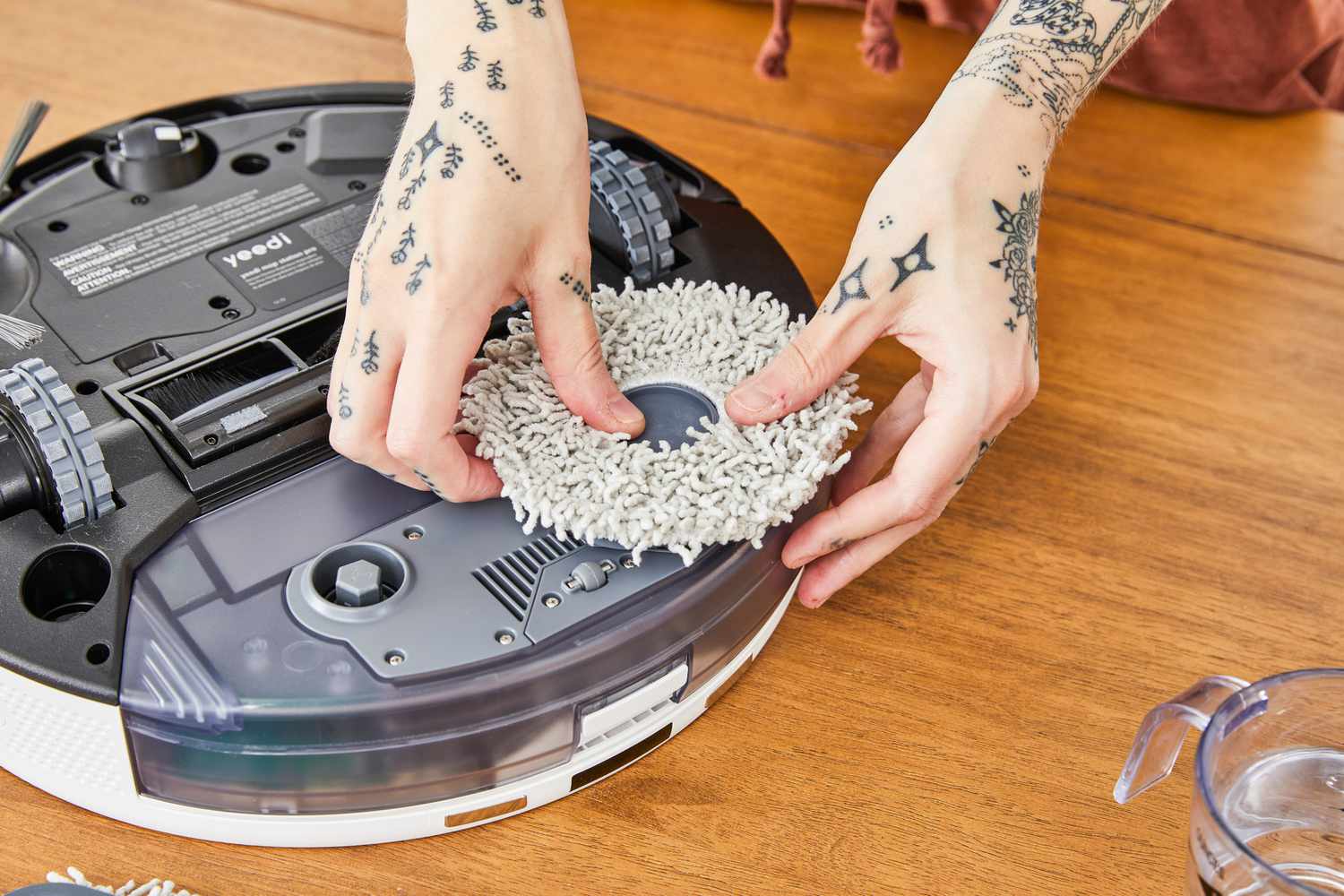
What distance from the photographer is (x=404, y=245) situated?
59 centimetres

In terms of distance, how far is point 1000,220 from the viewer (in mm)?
645

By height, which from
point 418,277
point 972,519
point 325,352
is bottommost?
point 972,519

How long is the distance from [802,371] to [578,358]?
116 millimetres

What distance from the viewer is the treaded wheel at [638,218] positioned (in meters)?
0.76

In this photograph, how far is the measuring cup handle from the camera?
54 cm

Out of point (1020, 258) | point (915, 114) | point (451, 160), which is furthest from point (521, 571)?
point (915, 114)

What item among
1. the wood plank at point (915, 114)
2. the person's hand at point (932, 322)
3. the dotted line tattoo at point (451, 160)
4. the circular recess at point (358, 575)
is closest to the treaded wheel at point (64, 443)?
the circular recess at point (358, 575)

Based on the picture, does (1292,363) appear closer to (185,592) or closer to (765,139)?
(765,139)

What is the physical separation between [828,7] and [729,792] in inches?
A: 33.7

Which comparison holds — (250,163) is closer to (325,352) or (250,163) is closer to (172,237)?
(172,237)

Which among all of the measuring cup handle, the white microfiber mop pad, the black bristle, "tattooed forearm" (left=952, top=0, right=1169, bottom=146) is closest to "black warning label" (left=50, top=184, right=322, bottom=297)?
the black bristle

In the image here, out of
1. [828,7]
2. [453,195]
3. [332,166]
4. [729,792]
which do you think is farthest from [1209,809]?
[828,7]

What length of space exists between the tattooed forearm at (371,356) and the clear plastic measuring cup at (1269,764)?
1.30 ft

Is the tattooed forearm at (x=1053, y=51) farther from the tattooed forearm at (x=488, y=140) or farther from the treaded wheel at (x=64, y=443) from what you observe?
the treaded wheel at (x=64, y=443)
